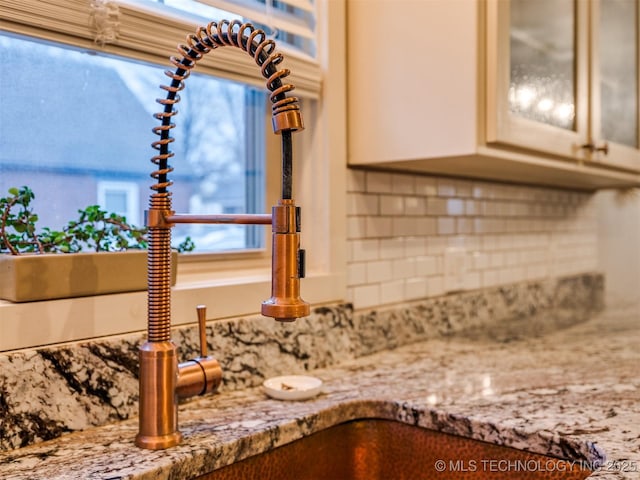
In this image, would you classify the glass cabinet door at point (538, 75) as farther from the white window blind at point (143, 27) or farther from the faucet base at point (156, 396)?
the faucet base at point (156, 396)

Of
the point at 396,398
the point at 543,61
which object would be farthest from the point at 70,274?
the point at 543,61

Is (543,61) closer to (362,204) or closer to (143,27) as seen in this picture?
(362,204)

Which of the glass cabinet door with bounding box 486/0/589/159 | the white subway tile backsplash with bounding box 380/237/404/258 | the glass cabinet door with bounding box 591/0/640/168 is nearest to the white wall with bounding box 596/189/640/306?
the glass cabinet door with bounding box 591/0/640/168

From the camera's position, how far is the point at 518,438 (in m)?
0.89

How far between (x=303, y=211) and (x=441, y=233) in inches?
20.7

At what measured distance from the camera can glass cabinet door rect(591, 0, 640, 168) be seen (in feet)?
5.37

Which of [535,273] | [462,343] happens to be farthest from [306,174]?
[535,273]

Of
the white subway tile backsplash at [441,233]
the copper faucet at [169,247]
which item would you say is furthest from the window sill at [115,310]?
the white subway tile backsplash at [441,233]

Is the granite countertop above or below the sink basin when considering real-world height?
above

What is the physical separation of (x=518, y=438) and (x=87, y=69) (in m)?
0.95

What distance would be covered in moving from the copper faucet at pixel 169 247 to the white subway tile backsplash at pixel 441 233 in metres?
0.63

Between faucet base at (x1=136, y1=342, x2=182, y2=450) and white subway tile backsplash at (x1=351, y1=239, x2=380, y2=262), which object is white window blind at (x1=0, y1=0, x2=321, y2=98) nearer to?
white subway tile backsplash at (x1=351, y1=239, x2=380, y2=262)

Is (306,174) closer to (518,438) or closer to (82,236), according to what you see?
(82,236)

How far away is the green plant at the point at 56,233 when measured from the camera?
2.86 ft
